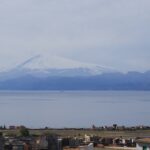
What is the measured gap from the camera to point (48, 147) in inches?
742

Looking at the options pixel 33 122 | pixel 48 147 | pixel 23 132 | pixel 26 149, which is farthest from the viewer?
pixel 33 122

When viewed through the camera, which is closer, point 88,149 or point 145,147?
point 88,149

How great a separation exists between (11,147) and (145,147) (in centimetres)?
470

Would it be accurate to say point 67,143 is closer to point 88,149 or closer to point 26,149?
point 26,149

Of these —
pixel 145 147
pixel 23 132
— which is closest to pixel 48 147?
pixel 145 147

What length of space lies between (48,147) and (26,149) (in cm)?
186

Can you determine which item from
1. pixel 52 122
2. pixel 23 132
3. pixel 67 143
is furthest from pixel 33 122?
pixel 67 143

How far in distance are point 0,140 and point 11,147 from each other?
158 inches

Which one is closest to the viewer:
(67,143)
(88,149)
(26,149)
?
(88,149)

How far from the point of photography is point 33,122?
11312cm

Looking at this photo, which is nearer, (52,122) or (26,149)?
(26,149)

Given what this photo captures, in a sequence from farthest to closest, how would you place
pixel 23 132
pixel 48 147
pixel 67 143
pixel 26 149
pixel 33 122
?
pixel 33 122, pixel 23 132, pixel 67 143, pixel 26 149, pixel 48 147

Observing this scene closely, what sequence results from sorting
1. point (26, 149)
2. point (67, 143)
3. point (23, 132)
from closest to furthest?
point (26, 149) → point (67, 143) → point (23, 132)

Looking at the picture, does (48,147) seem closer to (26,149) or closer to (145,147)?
(26,149)
